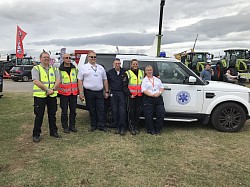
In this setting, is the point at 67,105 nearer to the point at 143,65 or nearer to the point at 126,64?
the point at 126,64

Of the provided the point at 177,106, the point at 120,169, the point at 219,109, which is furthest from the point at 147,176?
the point at 219,109

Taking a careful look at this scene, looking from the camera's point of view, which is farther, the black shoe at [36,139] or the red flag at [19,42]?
the red flag at [19,42]

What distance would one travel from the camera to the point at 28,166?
12.9ft

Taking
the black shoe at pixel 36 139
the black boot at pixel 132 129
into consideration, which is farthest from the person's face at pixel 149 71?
the black shoe at pixel 36 139

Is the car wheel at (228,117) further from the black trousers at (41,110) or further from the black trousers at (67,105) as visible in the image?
the black trousers at (41,110)

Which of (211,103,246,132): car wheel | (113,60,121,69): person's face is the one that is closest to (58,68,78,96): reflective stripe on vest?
(113,60,121,69): person's face

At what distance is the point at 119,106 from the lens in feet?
18.5

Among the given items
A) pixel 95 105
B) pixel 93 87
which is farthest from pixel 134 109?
pixel 93 87

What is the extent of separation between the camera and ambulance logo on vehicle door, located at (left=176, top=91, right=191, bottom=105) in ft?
18.9

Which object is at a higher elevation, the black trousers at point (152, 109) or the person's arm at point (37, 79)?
the person's arm at point (37, 79)

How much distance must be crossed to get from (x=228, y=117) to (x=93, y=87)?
3162 mm

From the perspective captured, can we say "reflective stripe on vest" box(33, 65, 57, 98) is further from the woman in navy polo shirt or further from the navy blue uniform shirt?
the woman in navy polo shirt

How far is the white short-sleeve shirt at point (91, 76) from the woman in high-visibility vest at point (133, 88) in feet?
1.87

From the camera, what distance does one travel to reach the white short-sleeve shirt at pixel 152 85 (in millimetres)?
5477
